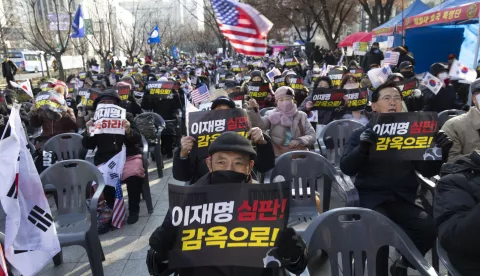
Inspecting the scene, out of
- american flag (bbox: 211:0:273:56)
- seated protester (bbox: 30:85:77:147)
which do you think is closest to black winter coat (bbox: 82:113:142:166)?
seated protester (bbox: 30:85:77:147)

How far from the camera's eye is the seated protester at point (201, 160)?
3.59 m

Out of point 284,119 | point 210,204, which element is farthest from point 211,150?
point 284,119

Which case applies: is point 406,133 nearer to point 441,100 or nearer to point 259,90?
point 441,100

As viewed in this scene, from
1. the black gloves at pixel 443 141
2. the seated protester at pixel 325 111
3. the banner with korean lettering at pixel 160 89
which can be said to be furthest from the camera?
the banner with korean lettering at pixel 160 89

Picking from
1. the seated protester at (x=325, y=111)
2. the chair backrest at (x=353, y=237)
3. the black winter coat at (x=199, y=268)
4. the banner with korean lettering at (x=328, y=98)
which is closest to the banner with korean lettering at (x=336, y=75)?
the seated protester at (x=325, y=111)

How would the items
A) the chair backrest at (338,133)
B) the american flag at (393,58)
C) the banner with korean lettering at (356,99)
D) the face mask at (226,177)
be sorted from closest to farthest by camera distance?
the face mask at (226,177), the chair backrest at (338,133), the banner with korean lettering at (356,99), the american flag at (393,58)

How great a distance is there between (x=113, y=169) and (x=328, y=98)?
3451 millimetres

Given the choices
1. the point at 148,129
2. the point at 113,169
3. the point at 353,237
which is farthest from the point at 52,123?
the point at 353,237

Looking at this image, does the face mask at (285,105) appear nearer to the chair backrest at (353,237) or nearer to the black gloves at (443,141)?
the black gloves at (443,141)

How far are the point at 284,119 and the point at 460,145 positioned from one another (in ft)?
7.01

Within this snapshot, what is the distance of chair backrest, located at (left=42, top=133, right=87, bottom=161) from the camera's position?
18.1ft

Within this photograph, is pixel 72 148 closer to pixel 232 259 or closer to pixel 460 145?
pixel 232 259

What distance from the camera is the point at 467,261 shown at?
2.21m

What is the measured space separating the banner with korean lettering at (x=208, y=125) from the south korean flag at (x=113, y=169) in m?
1.66
